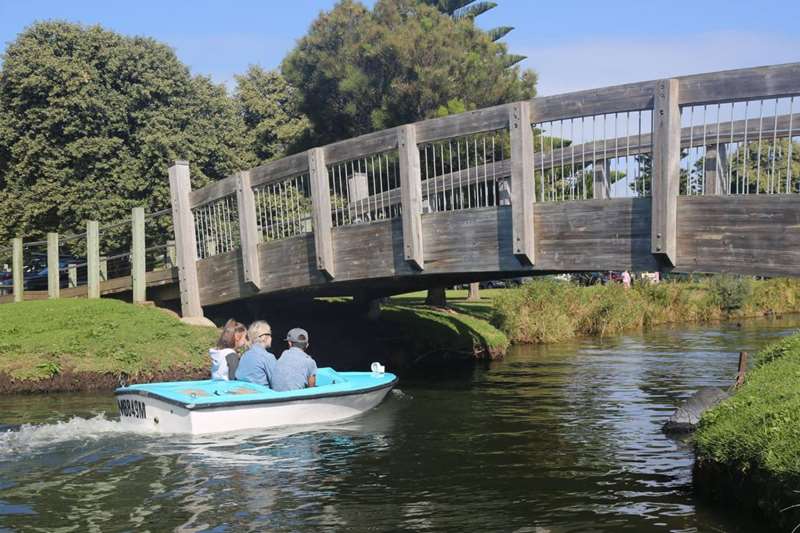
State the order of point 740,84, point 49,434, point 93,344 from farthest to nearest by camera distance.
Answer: point 93,344 → point 740,84 → point 49,434

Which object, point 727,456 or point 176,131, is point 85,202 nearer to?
point 176,131

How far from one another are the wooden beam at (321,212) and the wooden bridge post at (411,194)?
1892 mm

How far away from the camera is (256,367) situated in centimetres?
1405

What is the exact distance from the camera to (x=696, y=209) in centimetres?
1320

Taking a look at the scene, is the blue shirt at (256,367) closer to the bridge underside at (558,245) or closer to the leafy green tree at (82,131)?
the bridge underside at (558,245)

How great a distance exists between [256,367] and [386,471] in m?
3.56

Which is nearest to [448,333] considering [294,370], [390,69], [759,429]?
[294,370]

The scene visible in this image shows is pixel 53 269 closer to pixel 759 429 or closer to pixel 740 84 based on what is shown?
pixel 740 84

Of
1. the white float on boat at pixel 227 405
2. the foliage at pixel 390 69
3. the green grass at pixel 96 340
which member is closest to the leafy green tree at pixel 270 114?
the foliage at pixel 390 69

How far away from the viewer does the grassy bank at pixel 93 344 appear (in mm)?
17984

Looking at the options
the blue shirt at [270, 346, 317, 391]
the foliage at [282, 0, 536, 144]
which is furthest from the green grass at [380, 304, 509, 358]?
the foliage at [282, 0, 536, 144]

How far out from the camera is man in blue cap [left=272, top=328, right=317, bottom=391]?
1398 centimetres

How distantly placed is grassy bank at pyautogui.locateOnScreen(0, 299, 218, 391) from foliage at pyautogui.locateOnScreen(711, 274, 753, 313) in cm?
2013

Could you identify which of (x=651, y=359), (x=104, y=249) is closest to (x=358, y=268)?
(x=651, y=359)
